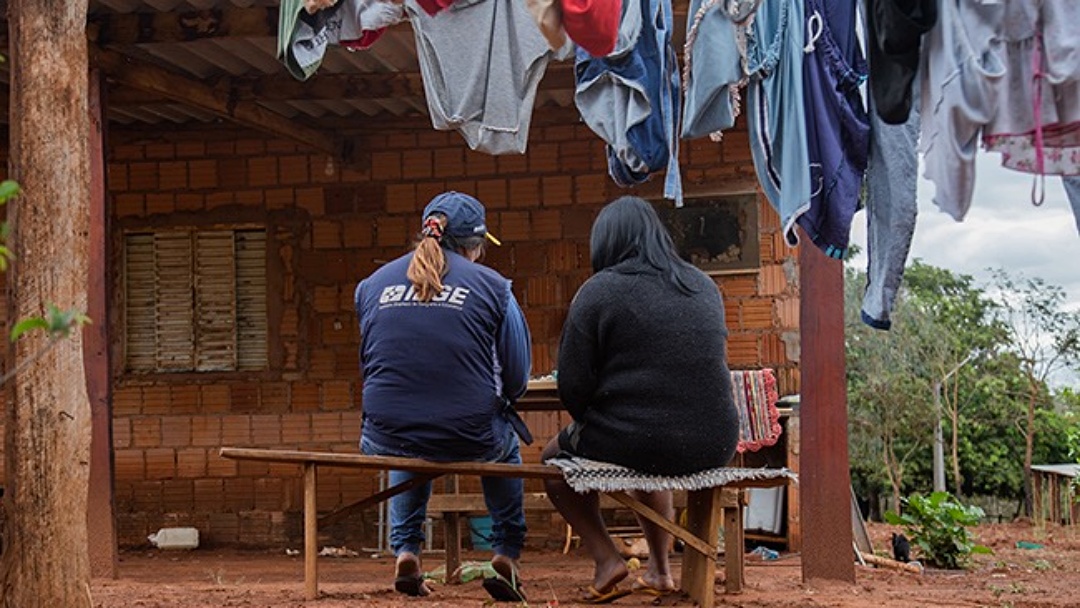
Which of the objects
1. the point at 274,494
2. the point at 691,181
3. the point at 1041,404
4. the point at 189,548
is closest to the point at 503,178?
the point at 691,181

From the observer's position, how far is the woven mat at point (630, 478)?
5.34 metres

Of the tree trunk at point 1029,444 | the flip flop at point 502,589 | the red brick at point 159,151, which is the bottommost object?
the tree trunk at point 1029,444

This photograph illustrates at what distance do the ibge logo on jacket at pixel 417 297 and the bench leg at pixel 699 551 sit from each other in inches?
50.6

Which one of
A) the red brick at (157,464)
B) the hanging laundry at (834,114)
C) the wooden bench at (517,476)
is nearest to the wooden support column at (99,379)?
the wooden bench at (517,476)

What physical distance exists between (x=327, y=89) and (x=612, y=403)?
4.52 m

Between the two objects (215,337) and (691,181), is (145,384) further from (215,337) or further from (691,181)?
(691,181)

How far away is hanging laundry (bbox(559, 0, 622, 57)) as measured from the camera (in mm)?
5219

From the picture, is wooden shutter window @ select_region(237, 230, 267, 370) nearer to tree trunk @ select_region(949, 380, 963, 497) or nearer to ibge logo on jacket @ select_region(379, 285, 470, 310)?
ibge logo on jacket @ select_region(379, 285, 470, 310)

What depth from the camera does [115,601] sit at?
247 inches

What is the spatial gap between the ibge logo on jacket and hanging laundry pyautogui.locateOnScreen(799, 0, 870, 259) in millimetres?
1427

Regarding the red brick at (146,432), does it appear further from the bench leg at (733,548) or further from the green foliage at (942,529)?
the bench leg at (733,548)

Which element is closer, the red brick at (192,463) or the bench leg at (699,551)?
the bench leg at (699,551)

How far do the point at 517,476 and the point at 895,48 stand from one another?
2198 millimetres

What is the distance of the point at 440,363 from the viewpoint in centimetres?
562
